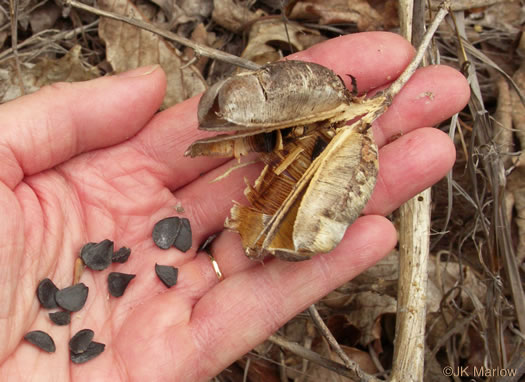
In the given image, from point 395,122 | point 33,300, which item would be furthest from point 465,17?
point 33,300

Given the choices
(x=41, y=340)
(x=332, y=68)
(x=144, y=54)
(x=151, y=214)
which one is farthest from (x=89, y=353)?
(x=144, y=54)

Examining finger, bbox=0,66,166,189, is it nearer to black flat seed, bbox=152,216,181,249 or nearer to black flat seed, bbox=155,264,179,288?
black flat seed, bbox=152,216,181,249

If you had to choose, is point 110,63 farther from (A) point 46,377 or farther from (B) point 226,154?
(A) point 46,377

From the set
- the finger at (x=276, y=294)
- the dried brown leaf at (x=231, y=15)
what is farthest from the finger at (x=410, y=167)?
the dried brown leaf at (x=231, y=15)

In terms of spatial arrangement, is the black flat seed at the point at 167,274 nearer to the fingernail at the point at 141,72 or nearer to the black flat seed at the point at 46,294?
the black flat seed at the point at 46,294

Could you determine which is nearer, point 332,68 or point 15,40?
point 332,68

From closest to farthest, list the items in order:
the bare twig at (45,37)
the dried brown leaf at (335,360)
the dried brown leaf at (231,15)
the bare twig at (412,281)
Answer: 1. the bare twig at (412,281)
2. the dried brown leaf at (335,360)
3. the bare twig at (45,37)
4. the dried brown leaf at (231,15)

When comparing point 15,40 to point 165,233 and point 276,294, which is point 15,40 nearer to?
point 165,233

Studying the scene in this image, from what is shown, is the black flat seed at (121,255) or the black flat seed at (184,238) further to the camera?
the black flat seed at (184,238)
